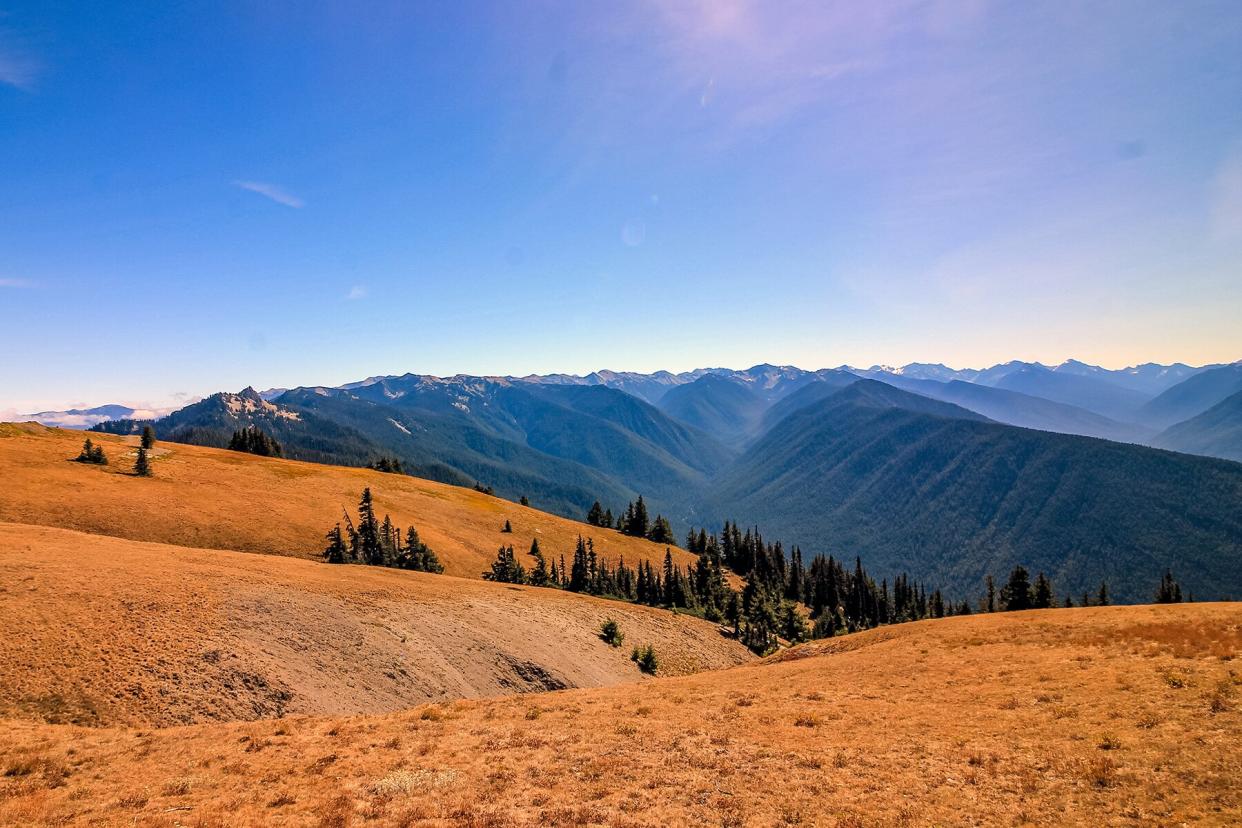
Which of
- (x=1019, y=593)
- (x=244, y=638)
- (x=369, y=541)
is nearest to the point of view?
(x=244, y=638)

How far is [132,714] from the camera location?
2453 cm

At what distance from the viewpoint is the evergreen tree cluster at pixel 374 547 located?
Result: 235 ft

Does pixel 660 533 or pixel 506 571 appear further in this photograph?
pixel 660 533

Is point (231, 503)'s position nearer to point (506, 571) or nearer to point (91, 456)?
point (91, 456)

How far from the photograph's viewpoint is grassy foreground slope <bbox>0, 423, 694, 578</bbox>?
6119cm

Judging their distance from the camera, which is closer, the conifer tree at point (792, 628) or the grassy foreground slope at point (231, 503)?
the grassy foreground slope at point (231, 503)

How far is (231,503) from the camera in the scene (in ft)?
248

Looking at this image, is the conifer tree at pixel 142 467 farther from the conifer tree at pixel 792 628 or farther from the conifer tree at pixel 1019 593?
the conifer tree at pixel 1019 593

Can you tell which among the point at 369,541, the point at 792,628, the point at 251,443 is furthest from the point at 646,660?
the point at 251,443

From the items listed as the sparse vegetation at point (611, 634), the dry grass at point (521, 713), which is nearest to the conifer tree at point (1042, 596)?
the dry grass at point (521, 713)

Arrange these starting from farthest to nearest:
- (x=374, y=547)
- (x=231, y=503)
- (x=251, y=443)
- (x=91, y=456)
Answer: (x=251, y=443) → (x=91, y=456) → (x=231, y=503) → (x=374, y=547)

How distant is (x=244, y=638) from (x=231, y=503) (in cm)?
5362

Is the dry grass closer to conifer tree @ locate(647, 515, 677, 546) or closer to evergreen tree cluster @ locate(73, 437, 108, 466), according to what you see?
evergreen tree cluster @ locate(73, 437, 108, 466)

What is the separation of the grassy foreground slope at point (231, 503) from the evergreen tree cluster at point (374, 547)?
113 inches
